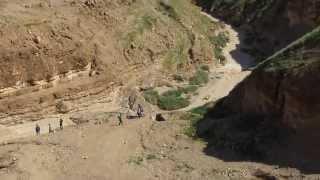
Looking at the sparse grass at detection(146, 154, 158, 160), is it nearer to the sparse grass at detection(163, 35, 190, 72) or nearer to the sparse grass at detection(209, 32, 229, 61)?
the sparse grass at detection(163, 35, 190, 72)

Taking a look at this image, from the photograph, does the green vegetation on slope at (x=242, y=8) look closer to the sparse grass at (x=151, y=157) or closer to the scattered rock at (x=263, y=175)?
the sparse grass at (x=151, y=157)

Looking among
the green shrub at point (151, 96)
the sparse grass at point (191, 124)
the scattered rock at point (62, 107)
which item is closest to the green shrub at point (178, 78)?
the green shrub at point (151, 96)

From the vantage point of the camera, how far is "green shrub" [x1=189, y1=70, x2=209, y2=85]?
36.8 metres

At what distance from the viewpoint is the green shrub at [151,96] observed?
34531 millimetres

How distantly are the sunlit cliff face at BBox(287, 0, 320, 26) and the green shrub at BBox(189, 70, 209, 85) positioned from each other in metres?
6.61

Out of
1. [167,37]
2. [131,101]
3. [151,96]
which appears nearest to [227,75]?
[167,37]

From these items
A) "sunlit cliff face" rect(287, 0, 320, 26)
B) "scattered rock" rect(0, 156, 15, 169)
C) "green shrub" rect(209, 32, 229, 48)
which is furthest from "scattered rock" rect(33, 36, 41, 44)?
"sunlit cliff face" rect(287, 0, 320, 26)

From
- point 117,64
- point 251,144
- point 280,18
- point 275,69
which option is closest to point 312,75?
point 275,69

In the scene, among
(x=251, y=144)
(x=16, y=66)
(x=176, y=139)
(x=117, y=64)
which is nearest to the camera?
(x=251, y=144)

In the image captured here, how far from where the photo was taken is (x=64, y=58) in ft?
106

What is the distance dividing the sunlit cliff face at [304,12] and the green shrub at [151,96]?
9.90m

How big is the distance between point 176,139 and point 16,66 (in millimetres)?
8699

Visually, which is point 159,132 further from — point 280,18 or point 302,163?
point 280,18

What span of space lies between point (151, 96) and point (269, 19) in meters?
12.7
